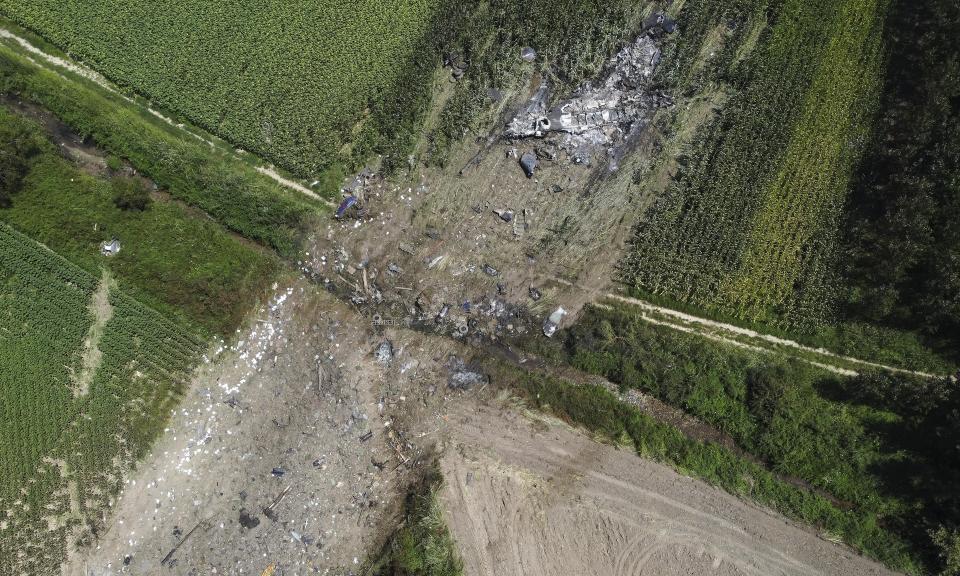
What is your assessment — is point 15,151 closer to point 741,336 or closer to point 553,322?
point 553,322

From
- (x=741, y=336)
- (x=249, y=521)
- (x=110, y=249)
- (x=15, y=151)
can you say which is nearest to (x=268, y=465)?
(x=249, y=521)

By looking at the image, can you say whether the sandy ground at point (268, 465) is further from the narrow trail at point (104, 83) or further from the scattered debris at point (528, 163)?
the scattered debris at point (528, 163)

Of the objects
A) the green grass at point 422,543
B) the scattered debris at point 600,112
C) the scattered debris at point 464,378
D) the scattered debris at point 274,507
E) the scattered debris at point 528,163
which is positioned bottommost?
the scattered debris at point 274,507

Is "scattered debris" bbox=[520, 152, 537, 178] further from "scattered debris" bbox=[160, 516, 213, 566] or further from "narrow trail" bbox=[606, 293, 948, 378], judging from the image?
"scattered debris" bbox=[160, 516, 213, 566]

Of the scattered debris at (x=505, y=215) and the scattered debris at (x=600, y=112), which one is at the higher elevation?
the scattered debris at (x=600, y=112)

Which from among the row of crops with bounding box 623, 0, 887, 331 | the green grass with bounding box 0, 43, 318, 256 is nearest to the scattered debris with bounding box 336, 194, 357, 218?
the green grass with bounding box 0, 43, 318, 256

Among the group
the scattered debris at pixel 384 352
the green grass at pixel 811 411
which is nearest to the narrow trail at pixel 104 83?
the scattered debris at pixel 384 352

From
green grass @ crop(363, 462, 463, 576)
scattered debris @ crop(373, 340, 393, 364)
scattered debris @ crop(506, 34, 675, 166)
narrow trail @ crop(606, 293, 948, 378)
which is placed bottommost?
green grass @ crop(363, 462, 463, 576)
